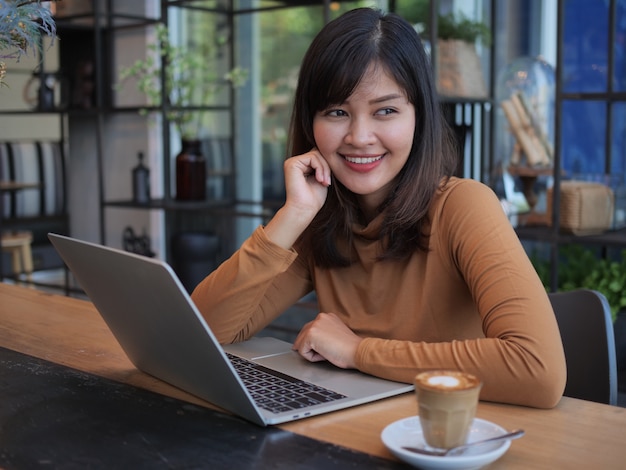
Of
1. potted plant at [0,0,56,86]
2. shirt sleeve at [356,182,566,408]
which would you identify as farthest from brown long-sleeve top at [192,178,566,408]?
potted plant at [0,0,56,86]

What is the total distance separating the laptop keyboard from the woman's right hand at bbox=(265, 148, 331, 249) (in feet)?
0.84

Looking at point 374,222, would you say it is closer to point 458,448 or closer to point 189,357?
point 189,357

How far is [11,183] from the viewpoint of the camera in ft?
16.1

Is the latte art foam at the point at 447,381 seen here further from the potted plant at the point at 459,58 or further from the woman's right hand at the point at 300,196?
the potted plant at the point at 459,58

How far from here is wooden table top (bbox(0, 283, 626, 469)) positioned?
1.03m

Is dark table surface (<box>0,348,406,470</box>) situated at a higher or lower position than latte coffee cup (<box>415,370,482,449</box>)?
lower

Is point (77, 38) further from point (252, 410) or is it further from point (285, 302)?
point (252, 410)

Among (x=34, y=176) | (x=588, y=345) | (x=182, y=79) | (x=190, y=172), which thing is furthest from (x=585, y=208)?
(x=34, y=176)

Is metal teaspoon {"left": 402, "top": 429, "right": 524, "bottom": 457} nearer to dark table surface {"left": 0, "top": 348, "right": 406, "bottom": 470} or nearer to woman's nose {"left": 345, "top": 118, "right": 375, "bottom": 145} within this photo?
dark table surface {"left": 0, "top": 348, "right": 406, "bottom": 470}

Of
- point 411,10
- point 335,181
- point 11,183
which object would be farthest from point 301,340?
point 11,183

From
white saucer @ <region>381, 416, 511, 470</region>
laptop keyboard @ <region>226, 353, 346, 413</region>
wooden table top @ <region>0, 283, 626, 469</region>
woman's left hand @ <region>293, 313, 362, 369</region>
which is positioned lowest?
wooden table top @ <region>0, 283, 626, 469</region>

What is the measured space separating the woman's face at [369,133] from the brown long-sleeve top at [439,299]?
98 millimetres

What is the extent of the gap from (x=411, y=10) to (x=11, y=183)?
244cm

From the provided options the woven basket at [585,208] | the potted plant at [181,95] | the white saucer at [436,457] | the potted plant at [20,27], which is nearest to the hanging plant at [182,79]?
the potted plant at [181,95]
